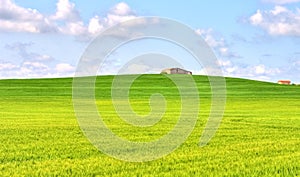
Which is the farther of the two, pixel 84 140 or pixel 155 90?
pixel 155 90

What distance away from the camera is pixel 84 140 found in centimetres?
1852

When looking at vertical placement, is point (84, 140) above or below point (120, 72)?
below

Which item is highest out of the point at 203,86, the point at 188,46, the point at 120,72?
the point at 203,86

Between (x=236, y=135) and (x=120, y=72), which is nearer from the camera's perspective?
(x=120, y=72)

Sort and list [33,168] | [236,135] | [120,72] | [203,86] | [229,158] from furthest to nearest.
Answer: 1. [203,86]
2. [236,135]
3. [120,72]
4. [229,158]
5. [33,168]

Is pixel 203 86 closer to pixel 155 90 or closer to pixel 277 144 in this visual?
pixel 155 90

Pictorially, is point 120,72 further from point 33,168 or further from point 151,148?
point 33,168

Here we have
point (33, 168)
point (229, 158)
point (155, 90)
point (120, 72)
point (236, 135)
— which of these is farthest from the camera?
point (155, 90)

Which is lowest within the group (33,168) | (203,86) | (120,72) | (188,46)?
(33,168)

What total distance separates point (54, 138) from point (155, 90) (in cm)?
5732

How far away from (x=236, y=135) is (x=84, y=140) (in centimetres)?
668

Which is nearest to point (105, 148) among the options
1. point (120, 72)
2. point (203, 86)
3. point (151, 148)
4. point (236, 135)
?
point (151, 148)

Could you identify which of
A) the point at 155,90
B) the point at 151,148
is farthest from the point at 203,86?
the point at 151,148

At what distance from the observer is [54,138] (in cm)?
1920
